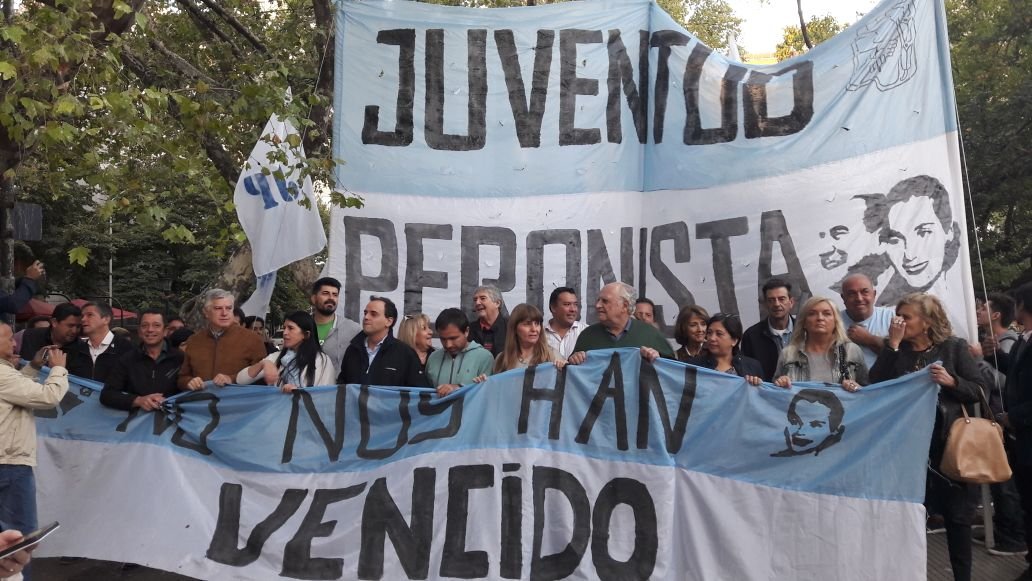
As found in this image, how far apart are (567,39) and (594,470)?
12.0ft

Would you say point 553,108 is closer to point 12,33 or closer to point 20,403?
point 12,33

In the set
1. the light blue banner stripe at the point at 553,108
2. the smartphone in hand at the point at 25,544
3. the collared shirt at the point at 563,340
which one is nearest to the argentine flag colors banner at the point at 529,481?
the collared shirt at the point at 563,340

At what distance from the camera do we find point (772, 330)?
20.5ft

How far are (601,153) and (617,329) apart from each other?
6.48ft

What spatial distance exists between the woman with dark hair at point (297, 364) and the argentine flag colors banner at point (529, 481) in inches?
4.9

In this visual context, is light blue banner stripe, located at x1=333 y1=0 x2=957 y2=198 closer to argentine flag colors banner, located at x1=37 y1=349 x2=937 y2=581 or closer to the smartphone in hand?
argentine flag colors banner, located at x1=37 y1=349 x2=937 y2=581

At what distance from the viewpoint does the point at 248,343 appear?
6.25m

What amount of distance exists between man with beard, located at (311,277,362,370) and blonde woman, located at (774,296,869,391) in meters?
2.83

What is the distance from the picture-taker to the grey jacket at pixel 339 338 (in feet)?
21.4

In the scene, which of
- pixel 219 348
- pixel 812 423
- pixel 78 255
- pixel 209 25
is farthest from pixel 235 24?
pixel 812 423

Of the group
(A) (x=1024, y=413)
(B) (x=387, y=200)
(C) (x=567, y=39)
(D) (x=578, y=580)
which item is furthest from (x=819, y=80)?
(D) (x=578, y=580)

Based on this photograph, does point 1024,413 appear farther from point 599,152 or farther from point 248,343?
point 248,343

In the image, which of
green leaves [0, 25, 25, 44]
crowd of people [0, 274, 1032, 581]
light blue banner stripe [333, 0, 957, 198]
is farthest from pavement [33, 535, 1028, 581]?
green leaves [0, 25, 25, 44]

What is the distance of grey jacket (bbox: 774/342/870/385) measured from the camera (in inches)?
212
